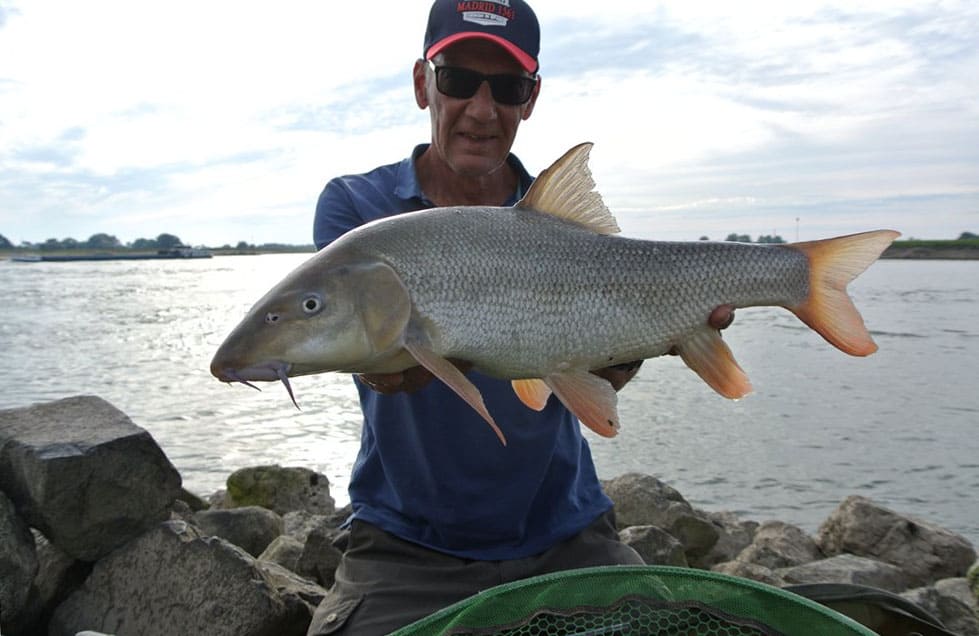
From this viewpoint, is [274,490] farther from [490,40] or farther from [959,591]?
[959,591]

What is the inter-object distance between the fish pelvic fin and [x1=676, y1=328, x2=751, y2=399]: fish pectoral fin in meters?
0.28

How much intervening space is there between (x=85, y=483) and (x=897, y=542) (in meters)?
6.01

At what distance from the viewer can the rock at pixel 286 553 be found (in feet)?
17.4

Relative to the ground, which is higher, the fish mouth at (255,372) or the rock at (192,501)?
the fish mouth at (255,372)

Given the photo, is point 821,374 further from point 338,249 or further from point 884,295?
point 884,295

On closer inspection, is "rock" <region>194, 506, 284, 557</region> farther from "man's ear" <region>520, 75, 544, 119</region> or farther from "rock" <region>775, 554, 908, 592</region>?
"man's ear" <region>520, 75, 544, 119</region>

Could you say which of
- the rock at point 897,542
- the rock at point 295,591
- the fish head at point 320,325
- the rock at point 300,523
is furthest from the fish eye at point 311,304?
the rock at point 897,542

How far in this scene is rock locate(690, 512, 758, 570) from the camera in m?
7.01

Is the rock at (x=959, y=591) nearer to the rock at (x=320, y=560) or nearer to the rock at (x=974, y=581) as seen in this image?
the rock at (x=974, y=581)

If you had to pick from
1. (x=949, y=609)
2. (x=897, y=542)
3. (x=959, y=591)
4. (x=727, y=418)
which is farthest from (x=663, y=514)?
(x=727, y=418)

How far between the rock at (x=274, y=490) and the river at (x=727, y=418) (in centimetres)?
94

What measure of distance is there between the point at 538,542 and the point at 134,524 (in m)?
2.20

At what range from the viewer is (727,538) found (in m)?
7.37

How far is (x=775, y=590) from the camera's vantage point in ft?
8.21
